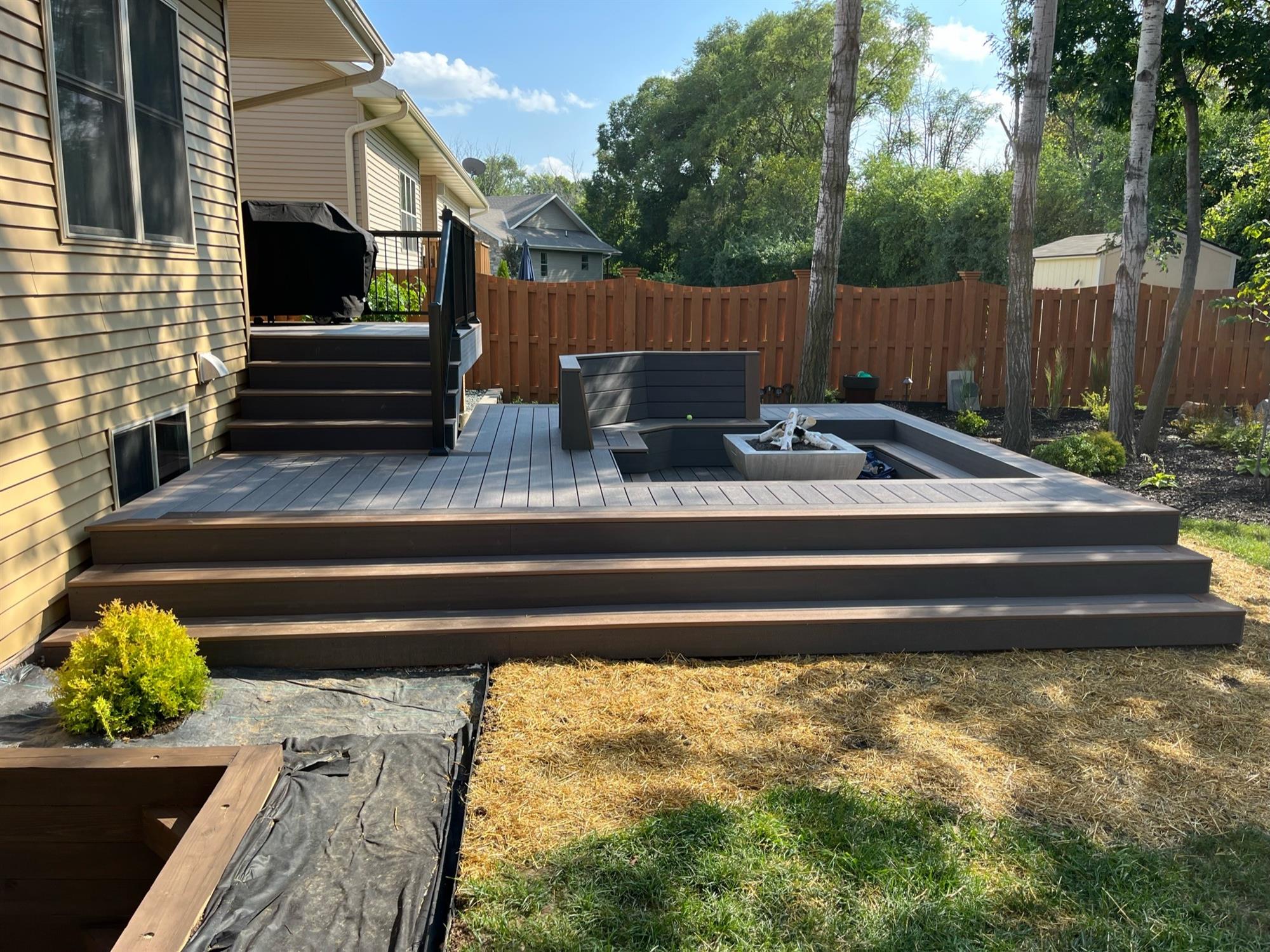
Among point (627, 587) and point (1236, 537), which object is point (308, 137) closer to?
point (627, 587)

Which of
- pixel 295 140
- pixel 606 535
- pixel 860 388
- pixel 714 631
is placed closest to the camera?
pixel 714 631

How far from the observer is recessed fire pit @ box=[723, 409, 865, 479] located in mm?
6211

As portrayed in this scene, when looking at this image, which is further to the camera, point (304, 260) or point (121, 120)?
point (304, 260)

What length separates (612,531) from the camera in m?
4.25

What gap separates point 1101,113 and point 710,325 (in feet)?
15.9

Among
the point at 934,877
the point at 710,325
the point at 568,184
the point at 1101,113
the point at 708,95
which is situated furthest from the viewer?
the point at 568,184

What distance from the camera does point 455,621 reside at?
3871 millimetres

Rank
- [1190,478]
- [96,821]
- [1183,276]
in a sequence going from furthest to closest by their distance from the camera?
[1183,276]
[1190,478]
[96,821]

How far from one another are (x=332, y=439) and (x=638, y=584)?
283 centimetres

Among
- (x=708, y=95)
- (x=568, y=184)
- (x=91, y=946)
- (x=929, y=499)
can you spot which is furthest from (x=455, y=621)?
(x=568, y=184)

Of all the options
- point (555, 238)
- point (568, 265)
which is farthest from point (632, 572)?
point (568, 265)

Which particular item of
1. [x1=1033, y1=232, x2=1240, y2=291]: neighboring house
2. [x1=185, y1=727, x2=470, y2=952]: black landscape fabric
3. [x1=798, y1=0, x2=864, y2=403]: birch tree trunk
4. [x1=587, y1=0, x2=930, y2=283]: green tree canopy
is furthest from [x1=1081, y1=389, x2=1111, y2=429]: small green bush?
[x1=587, y1=0, x2=930, y2=283]: green tree canopy

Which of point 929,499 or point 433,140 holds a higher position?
point 433,140

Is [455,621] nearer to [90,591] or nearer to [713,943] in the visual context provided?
[90,591]
